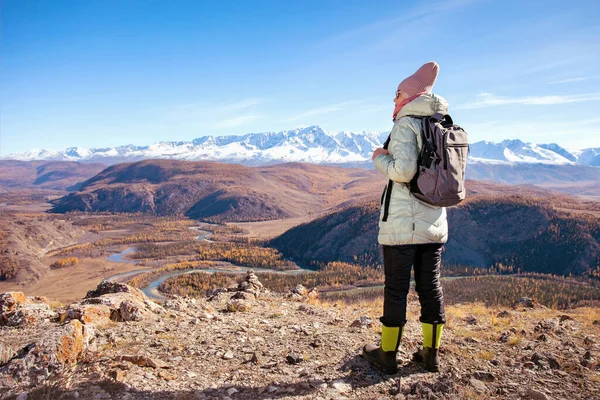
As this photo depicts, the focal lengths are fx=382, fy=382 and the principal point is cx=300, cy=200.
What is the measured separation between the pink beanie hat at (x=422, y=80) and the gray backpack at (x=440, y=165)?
59 centimetres

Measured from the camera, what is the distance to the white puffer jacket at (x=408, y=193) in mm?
5016

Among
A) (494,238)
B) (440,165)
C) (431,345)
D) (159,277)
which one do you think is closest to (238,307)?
(431,345)

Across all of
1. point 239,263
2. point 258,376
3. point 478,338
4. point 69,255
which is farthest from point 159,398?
point 69,255

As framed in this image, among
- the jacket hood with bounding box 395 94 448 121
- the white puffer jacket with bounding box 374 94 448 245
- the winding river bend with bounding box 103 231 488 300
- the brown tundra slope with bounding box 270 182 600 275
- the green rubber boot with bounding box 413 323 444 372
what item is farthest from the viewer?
the brown tundra slope with bounding box 270 182 600 275

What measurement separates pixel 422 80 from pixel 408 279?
9.25 ft

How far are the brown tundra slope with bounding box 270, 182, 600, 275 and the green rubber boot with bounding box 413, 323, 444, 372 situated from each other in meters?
135

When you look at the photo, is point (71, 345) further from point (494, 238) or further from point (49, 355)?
point (494, 238)

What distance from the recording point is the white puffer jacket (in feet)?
16.5

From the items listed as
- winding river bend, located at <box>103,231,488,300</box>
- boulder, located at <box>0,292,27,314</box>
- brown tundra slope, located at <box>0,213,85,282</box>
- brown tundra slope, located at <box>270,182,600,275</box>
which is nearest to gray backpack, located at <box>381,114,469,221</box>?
boulder, located at <box>0,292,27,314</box>

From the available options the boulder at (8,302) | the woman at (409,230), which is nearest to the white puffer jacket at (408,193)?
the woman at (409,230)

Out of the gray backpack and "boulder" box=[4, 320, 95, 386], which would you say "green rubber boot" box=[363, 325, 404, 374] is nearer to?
the gray backpack

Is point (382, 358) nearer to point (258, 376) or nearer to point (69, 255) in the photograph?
point (258, 376)

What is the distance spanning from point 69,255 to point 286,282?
9734cm

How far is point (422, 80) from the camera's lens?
17.7 ft
